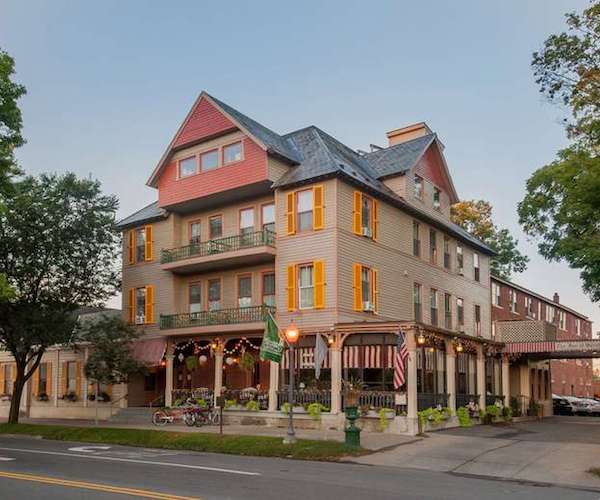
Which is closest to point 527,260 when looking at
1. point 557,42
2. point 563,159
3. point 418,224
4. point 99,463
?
Result: point 418,224

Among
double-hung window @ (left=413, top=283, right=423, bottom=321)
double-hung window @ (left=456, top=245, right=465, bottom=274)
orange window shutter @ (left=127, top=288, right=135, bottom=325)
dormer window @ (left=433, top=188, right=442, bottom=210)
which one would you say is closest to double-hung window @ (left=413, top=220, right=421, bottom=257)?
double-hung window @ (left=413, top=283, right=423, bottom=321)

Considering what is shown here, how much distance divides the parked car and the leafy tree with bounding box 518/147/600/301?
23803 millimetres

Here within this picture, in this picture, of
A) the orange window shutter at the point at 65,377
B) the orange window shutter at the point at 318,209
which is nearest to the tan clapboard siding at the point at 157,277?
the orange window shutter at the point at 65,377

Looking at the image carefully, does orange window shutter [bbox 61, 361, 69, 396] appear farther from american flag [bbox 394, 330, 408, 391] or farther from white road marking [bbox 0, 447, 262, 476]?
american flag [bbox 394, 330, 408, 391]

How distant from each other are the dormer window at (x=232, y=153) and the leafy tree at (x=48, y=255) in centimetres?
542

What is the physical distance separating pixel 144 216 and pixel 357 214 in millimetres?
11886

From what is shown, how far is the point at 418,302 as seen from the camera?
3338cm

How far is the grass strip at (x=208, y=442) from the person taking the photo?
1948 cm

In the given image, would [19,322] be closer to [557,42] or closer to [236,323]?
[236,323]

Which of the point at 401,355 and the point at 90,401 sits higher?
the point at 401,355

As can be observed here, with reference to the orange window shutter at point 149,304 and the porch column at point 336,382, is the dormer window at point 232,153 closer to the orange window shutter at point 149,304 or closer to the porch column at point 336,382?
the orange window shutter at point 149,304

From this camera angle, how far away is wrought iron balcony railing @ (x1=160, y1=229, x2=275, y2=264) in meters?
29.5

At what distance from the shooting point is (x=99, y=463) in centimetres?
1675

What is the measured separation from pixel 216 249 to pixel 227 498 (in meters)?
20.5
